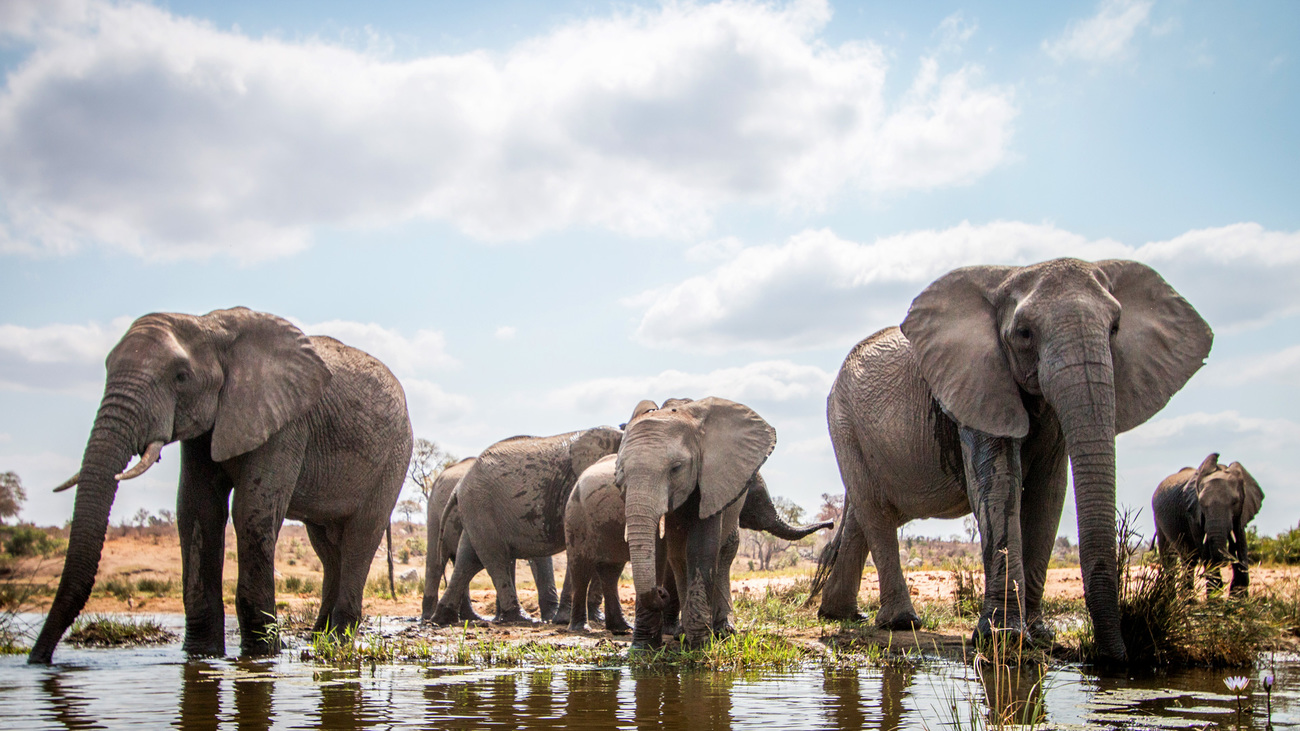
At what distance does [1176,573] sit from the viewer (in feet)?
26.3

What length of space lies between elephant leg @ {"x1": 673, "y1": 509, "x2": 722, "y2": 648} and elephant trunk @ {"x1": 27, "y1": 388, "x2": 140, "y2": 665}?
4.40m

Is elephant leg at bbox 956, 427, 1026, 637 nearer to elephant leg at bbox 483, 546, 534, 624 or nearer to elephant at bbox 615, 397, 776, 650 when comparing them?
elephant at bbox 615, 397, 776, 650

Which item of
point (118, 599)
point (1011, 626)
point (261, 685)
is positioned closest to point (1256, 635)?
point (1011, 626)

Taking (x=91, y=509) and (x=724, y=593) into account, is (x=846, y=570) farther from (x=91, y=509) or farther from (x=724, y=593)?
(x=91, y=509)

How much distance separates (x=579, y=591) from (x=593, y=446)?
2.44 metres

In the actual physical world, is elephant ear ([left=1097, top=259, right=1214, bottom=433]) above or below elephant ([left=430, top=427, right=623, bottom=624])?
above

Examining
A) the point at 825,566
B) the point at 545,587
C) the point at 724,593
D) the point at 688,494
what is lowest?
the point at 545,587

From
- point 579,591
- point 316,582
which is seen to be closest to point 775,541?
point 316,582

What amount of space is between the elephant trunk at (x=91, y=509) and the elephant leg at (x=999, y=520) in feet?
21.3

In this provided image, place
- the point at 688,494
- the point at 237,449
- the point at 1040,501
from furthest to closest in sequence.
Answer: the point at 237,449, the point at 688,494, the point at 1040,501

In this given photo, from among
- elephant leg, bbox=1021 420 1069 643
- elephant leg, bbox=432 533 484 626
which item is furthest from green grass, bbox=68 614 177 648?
elephant leg, bbox=1021 420 1069 643

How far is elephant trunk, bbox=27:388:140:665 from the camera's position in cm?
809

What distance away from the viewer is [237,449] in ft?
30.8

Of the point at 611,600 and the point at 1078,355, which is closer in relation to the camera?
the point at 1078,355
